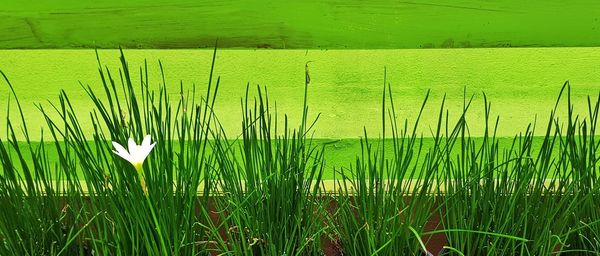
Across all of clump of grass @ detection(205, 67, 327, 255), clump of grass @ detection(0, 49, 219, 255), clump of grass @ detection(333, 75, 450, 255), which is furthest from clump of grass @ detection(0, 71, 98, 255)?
clump of grass @ detection(333, 75, 450, 255)

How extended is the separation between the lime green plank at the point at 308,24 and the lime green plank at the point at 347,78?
0.03 m

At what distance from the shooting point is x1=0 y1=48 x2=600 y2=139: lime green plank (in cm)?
135

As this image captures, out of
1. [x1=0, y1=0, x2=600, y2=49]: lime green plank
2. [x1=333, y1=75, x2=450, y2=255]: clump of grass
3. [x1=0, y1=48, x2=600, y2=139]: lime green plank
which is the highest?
[x1=0, y1=0, x2=600, y2=49]: lime green plank

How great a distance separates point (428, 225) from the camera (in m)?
0.96

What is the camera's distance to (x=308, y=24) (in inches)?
52.4

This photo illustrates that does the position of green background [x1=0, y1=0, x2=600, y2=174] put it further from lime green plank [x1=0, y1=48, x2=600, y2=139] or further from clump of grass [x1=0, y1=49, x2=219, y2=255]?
clump of grass [x1=0, y1=49, x2=219, y2=255]

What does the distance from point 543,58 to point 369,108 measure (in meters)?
0.39

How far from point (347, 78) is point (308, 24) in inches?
5.8

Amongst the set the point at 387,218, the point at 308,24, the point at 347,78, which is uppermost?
the point at 308,24

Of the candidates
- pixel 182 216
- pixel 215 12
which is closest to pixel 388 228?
pixel 182 216

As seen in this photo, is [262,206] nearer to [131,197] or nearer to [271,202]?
[271,202]

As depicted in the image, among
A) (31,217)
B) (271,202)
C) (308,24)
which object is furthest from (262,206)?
(308,24)

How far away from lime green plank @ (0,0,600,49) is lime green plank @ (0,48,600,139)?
32 millimetres

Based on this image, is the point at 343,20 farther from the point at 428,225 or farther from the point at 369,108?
the point at 428,225
